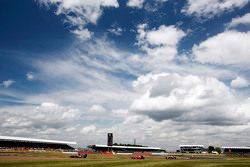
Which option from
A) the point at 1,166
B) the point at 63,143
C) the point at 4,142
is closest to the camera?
the point at 1,166

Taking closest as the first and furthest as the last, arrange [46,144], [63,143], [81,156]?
[81,156] < [46,144] < [63,143]

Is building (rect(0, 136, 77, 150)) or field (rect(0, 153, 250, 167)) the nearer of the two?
field (rect(0, 153, 250, 167))

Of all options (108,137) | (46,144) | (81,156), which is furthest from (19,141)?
(81,156)

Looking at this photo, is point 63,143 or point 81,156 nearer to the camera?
point 81,156

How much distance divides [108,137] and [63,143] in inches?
1436

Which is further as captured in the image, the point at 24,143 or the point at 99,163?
the point at 24,143

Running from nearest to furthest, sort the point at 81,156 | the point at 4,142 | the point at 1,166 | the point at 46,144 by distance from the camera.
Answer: the point at 1,166
the point at 81,156
the point at 4,142
the point at 46,144

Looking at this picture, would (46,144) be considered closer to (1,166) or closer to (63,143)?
(63,143)

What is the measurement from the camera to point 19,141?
16050cm

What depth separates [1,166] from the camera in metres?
39.1

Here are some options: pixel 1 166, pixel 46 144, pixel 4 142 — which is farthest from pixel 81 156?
pixel 46 144

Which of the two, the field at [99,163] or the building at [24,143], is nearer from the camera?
the field at [99,163]

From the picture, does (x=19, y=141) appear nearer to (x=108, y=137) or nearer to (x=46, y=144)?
(x=46, y=144)

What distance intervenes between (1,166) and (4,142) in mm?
129093
